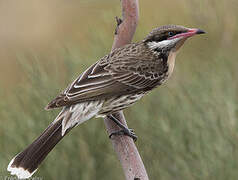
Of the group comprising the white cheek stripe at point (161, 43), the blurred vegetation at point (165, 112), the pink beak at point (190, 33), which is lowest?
the blurred vegetation at point (165, 112)

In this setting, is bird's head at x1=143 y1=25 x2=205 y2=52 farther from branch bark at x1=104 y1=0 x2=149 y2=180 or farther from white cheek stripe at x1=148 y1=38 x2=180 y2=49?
branch bark at x1=104 y1=0 x2=149 y2=180

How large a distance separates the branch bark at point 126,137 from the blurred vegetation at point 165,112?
63 cm

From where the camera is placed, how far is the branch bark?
10.2ft

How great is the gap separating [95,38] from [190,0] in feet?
3.07

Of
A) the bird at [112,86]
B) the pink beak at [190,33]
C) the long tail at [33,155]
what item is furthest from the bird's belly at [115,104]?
the pink beak at [190,33]

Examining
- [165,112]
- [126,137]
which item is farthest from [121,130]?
[165,112]

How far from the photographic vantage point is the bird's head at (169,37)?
3.90 metres

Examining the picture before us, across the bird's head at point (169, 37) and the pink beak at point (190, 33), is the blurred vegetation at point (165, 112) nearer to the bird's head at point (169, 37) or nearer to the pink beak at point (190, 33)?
the bird's head at point (169, 37)

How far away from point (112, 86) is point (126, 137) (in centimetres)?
63

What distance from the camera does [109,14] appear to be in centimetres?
566

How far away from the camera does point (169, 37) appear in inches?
160

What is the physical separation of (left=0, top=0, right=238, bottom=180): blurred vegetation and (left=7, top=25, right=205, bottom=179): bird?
41 centimetres

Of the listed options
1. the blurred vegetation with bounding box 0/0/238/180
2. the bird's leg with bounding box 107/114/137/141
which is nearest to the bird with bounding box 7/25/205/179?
the bird's leg with bounding box 107/114/137/141

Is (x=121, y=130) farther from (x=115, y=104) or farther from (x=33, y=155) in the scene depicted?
(x=33, y=155)
